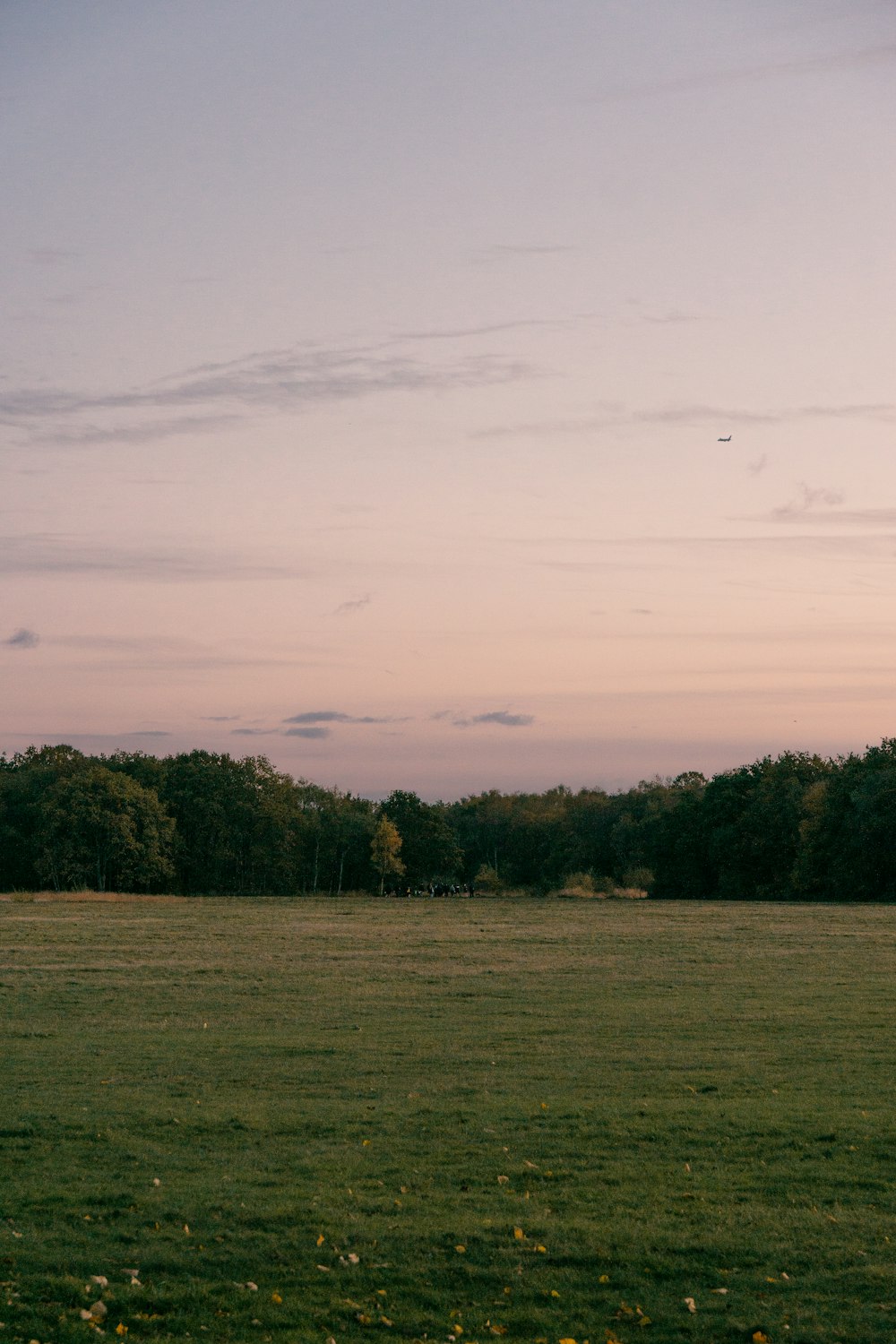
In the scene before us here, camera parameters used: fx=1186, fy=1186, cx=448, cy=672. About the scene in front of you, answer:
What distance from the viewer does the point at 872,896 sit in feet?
326

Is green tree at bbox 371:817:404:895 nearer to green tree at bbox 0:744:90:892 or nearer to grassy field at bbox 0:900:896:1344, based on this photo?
green tree at bbox 0:744:90:892

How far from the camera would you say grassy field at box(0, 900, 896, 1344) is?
10.2m

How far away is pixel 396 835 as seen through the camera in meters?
119

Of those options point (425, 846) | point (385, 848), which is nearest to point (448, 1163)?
point (385, 848)

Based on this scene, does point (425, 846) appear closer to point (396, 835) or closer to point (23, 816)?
point (396, 835)

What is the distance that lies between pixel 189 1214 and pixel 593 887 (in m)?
92.4

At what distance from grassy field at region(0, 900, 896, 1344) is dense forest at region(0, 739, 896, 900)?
7533cm

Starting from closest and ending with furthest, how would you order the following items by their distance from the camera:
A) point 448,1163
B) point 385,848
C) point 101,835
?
1. point 448,1163
2. point 101,835
3. point 385,848

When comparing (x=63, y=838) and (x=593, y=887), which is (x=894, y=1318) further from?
(x=63, y=838)

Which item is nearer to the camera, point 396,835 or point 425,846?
point 396,835

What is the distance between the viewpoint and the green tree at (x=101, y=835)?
4350 inches

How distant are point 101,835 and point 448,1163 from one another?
336 feet

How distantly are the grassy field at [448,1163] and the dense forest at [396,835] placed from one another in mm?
75329

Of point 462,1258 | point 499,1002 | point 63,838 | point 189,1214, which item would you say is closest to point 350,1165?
point 189,1214
